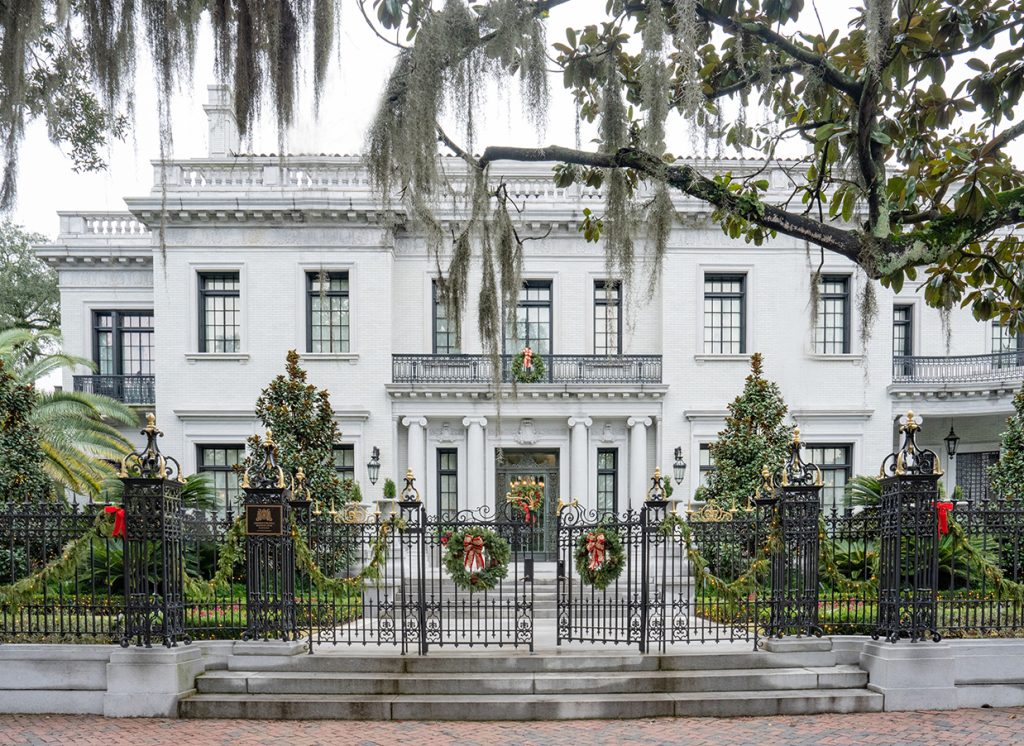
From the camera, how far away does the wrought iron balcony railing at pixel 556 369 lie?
20.6m

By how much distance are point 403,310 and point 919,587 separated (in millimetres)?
15149

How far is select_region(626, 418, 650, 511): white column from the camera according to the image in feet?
67.2

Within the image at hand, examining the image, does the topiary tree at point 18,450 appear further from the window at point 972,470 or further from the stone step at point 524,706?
the window at point 972,470

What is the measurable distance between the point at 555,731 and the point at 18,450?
11160 mm

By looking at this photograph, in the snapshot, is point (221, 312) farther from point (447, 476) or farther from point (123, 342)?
point (447, 476)

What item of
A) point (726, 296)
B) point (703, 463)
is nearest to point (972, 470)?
point (703, 463)

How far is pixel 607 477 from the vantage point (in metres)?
21.2

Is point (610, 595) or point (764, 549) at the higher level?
point (764, 549)

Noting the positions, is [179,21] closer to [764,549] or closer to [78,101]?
[78,101]

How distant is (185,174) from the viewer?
20.6 m

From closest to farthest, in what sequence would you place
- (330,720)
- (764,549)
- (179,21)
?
1. (179,21)
2. (330,720)
3. (764,549)

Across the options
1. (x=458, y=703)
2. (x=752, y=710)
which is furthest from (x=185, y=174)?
(x=752, y=710)

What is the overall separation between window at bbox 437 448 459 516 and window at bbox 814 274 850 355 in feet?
33.9

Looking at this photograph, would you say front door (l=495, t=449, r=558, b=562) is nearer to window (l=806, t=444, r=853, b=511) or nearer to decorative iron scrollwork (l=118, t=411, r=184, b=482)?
window (l=806, t=444, r=853, b=511)
